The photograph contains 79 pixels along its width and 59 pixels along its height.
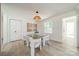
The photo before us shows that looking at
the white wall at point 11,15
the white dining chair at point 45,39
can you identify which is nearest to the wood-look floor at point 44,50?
the white dining chair at point 45,39

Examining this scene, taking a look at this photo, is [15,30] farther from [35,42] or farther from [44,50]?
[44,50]

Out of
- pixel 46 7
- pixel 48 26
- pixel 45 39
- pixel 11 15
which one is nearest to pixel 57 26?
pixel 48 26

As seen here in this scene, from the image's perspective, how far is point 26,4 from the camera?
2.78 meters

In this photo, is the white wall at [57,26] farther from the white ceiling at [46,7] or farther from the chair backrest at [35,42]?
the chair backrest at [35,42]

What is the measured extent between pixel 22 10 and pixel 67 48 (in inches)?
59.2

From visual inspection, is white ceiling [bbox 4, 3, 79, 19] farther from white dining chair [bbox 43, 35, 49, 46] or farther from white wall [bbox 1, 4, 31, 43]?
white dining chair [bbox 43, 35, 49, 46]

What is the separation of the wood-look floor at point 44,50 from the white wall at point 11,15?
0.71ft

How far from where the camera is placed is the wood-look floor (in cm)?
280

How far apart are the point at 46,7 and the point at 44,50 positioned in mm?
1099

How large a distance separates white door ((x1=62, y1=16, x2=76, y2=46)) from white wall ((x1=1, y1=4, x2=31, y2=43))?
96 cm

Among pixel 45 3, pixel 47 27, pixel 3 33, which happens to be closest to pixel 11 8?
pixel 3 33

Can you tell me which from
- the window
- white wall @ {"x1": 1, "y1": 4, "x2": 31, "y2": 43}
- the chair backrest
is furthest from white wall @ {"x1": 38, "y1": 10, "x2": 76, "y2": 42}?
white wall @ {"x1": 1, "y1": 4, "x2": 31, "y2": 43}

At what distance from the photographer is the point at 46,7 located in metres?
2.83

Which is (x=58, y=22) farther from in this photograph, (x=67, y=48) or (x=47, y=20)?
(x=67, y=48)
